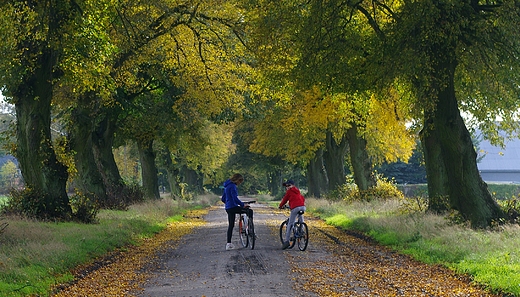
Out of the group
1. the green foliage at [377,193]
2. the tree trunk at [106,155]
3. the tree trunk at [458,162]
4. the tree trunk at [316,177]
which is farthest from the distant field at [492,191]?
the tree trunk at [106,155]

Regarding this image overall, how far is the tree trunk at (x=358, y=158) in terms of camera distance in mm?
38281

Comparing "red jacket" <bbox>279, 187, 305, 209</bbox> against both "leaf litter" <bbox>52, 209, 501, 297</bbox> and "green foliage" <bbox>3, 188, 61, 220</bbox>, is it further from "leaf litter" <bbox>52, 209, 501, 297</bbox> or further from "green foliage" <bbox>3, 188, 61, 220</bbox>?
"green foliage" <bbox>3, 188, 61, 220</bbox>

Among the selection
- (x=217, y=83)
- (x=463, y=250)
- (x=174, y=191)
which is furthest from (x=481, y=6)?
(x=174, y=191)

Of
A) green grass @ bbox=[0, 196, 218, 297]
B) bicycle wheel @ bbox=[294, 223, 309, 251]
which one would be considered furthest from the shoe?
green grass @ bbox=[0, 196, 218, 297]

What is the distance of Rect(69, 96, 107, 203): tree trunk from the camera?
93.8 ft

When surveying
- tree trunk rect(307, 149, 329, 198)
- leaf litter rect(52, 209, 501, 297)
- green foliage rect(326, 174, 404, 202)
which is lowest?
leaf litter rect(52, 209, 501, 297)

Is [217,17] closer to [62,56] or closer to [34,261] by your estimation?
[62,56]

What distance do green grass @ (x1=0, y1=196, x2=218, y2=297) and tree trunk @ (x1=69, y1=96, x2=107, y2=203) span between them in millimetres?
4920

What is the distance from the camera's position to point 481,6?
1931 cm

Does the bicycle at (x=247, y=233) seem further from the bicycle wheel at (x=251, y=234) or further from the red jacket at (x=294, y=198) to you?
the red jacket at (x=294, y=198)

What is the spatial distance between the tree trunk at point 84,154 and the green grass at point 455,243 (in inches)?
435

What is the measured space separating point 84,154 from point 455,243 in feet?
64.1

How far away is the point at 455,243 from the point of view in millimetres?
16141

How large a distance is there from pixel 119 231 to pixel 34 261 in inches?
317
